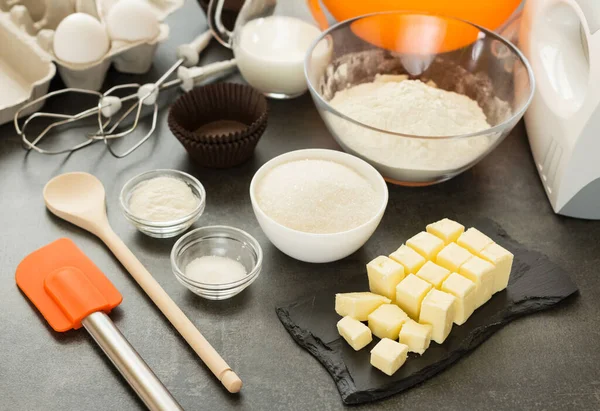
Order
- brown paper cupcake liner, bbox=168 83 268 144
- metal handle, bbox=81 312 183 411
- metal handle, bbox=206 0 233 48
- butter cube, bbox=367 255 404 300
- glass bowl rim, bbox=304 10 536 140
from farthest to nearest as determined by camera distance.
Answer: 1. metal handle, bbox=206 0 233 48
2. brown paper cupcake liner, bbox=168 83 268 144
3. glass bowl rim, bbox=304 10 536 140
4. butter cube, bbox=367 255 404 300
5. metal handle, bbox=81 312 183 411

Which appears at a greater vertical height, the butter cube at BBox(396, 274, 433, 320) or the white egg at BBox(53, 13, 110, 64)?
A: the white egg at BBox(53, 13, 110, 64)

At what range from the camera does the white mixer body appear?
1046mm

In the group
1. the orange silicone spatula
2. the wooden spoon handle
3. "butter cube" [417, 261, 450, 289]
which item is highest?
"butter cube" [417, 261, 450, 289]

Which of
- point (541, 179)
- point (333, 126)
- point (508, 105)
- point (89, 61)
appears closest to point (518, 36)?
point (508, 105)

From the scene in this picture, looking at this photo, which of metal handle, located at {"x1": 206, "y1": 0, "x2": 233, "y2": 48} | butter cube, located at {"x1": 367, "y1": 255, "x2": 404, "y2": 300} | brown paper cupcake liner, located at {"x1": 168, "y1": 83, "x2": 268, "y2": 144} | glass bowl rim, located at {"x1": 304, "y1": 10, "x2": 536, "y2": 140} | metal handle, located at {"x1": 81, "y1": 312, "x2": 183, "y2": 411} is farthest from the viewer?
metal handle, located at {"x1": 206, "y1": 0, "x2": 233, "y2": 48}

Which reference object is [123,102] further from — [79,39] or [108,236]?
[108,236]

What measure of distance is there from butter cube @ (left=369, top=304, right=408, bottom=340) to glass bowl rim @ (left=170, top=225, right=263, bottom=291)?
168mm

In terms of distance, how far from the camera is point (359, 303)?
917mm

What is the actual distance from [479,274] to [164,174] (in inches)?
19.2

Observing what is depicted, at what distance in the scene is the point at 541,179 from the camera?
3.90ft

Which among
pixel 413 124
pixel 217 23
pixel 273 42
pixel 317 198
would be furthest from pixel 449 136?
pixel 217 23

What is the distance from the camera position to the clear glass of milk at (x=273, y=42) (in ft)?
4.14

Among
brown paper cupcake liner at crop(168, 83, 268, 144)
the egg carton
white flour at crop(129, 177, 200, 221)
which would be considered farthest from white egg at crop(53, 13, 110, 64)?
white flour at crop(129, 177, 200, 221)

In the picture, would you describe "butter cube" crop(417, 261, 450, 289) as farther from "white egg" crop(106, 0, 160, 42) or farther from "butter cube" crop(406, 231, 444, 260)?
"white egg" crop(106, 0, 160, 42)
